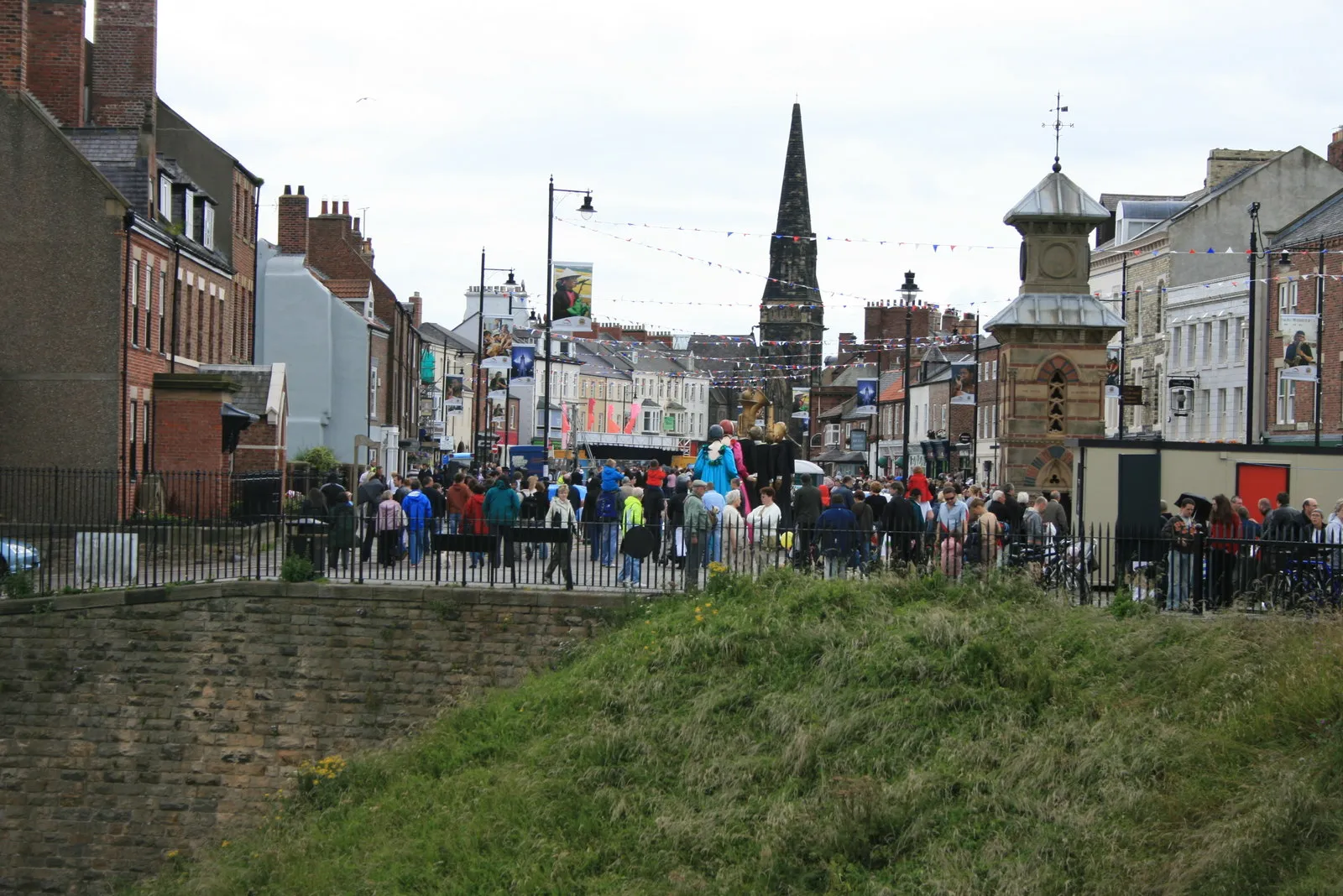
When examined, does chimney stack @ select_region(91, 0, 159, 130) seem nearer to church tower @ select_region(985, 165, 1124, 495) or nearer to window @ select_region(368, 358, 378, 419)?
window @ select_region(368, 358, 378, 419)

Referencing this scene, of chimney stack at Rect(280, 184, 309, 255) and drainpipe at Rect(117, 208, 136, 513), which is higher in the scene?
chimney stack at Rect(280, 184, 309, 255)

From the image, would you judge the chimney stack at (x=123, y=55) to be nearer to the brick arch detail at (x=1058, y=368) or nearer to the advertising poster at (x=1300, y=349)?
the brick arch detail at (x=1058, y=368)

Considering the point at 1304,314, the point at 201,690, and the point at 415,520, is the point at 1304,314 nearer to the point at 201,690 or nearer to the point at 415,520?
the point at 415,520

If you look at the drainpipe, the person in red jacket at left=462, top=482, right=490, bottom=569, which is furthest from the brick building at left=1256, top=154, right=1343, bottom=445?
the drainpipe

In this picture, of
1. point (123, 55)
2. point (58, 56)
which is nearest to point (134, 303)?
point (58, 56)

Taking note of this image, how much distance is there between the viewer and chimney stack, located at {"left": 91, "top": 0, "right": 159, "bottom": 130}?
35812 mm

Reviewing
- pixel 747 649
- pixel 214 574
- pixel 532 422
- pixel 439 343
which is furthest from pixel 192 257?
pixel 532 422

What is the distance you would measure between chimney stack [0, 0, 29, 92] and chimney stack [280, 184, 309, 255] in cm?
2584

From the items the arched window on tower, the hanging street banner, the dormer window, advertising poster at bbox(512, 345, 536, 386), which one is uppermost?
the dormer window

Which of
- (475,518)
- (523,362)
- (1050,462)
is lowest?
(475,518)

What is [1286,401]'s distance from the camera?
4806 cm

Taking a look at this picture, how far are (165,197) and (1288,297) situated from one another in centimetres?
2971

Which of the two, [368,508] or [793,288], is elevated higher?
[793,288]

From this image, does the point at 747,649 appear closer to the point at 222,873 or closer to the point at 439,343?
the point at 222,873
